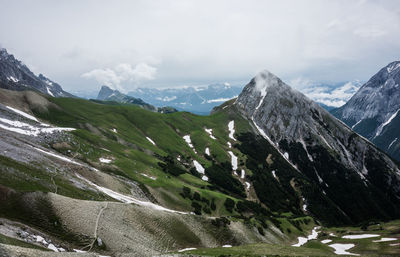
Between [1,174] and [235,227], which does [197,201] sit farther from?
[1,174]

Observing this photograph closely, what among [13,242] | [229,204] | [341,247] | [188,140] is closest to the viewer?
[13,242]

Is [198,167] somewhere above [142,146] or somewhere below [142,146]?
below

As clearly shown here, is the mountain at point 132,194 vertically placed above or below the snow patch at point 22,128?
below

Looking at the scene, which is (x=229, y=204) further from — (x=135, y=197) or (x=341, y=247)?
(x=135, y=197)

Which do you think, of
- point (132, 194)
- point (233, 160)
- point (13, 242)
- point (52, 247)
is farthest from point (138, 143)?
point (13, 242)

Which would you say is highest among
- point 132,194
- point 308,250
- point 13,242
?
point 13,242

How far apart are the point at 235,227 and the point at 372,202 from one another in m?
184

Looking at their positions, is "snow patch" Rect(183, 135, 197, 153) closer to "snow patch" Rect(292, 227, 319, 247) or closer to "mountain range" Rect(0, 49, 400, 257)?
"mountain range" Rect(0, 49, 400, 257)

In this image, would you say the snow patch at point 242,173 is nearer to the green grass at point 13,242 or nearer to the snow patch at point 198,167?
the snow patch at point 198,167

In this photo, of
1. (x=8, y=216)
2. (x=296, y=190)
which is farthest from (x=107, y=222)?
(x=296, y=190)

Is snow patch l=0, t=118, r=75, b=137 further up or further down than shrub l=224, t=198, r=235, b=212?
further up

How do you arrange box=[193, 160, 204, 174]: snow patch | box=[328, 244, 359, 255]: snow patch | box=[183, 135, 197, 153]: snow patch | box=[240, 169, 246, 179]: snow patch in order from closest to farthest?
box=[328, 244, 359, 255]: snow patch
box=[193, 160, 204, 174]: snow patch
box=[240, 169, 246, 179]: snow patch
box=[183, 135, 197, 153]: snow patch

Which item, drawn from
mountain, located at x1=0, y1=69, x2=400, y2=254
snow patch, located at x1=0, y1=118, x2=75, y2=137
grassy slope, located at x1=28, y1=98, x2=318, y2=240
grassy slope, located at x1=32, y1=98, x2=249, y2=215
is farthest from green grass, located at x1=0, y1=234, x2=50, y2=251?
snow patch, located at x1=0, y1=118, x2=75, y2=137

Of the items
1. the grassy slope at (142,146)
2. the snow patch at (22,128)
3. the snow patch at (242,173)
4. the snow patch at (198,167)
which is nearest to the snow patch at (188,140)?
the grassy slope at (142,146)
